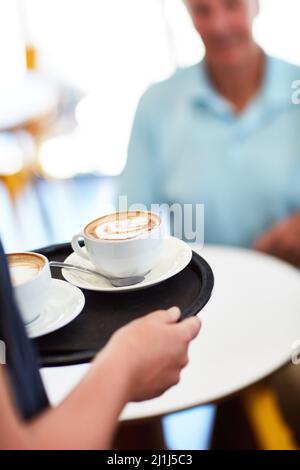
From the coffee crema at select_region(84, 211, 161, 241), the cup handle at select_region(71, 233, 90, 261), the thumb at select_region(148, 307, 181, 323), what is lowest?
the thumb at select_region(148, 307, 181, 323)

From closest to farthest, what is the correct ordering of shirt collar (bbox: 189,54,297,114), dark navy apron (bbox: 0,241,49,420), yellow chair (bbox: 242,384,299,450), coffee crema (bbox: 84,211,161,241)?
dark navy apron (bbox: 0,241,49,420)
coffee crema (bbox: 84,211,161,241)
yellow chair (bbox: 242,384,299,450)
shirt collar (bbox: 189,54,297,114)

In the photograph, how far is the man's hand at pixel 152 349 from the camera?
1.02 ft

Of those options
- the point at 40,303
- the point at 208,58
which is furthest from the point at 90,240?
the point at 208,58

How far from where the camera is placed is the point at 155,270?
1.25 feet

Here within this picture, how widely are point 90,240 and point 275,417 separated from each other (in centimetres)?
40

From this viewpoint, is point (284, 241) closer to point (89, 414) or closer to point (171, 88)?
point (171, 88)

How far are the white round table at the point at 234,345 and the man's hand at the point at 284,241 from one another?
17 cm

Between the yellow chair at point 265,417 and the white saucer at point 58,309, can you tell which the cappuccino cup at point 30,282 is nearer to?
the white saucer at point 58,309

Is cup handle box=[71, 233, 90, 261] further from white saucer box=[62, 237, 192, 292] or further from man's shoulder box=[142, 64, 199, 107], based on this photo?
man's shoulder box=[142, 64, 199, 107]

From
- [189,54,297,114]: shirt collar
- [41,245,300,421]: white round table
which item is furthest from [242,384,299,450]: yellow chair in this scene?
[189,54,297,114]: shirt collar

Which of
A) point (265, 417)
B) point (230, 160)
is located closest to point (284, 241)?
point (230, 160)

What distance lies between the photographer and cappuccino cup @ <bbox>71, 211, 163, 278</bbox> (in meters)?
0.36

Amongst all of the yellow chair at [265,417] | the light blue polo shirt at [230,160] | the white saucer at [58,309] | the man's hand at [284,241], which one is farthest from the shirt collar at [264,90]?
the white saucer at [58,309]

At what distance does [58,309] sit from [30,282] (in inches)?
1.6
